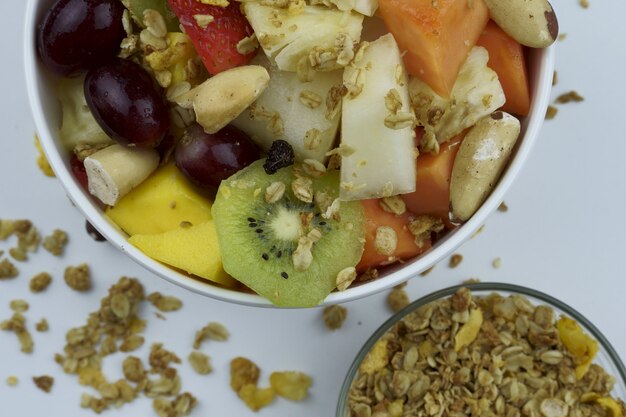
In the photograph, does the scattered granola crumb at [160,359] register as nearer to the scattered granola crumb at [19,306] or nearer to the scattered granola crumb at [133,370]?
the scattered granola crumb at [133,370]

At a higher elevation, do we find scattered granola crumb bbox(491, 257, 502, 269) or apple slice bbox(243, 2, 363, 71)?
apple slice bbox(243, 2, 363, 71)

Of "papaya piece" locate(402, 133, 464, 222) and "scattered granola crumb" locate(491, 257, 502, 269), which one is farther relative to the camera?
"scattered granola crumb" locate(491, 257, 502, 269)

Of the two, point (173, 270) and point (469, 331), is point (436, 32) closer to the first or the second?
point (173, 270)

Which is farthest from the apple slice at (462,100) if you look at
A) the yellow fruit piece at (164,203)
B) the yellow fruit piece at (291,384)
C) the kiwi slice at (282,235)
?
the yellow fruit piece at (291,384)

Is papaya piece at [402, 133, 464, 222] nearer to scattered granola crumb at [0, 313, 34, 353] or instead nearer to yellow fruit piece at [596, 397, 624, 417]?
yellow fruit piece at [596, 397, 624, 417]

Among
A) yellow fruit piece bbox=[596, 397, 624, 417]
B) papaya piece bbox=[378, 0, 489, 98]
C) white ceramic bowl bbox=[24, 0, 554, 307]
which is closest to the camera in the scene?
papaya piece bbox=[378, 0, 489, 98]

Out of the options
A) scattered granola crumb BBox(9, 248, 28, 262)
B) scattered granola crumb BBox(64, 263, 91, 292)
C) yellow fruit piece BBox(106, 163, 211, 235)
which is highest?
yellow fruit piece BBox(106, 163, 211, 235)

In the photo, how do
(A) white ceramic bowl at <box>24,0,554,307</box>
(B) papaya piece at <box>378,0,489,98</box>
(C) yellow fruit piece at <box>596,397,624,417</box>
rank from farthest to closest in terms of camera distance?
(C) yellow fruit piece at <box>596,397,624,417</box> → (A) white ceramic bowl at <box>24,0,554,307</box> → (B) papaya piece at <box>378,0,489,98</box>

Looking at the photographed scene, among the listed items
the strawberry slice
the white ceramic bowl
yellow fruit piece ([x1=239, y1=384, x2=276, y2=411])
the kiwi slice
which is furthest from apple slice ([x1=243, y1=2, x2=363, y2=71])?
yellow fruit piece ([x1=239, y1=384, x2=276, y2=411])
